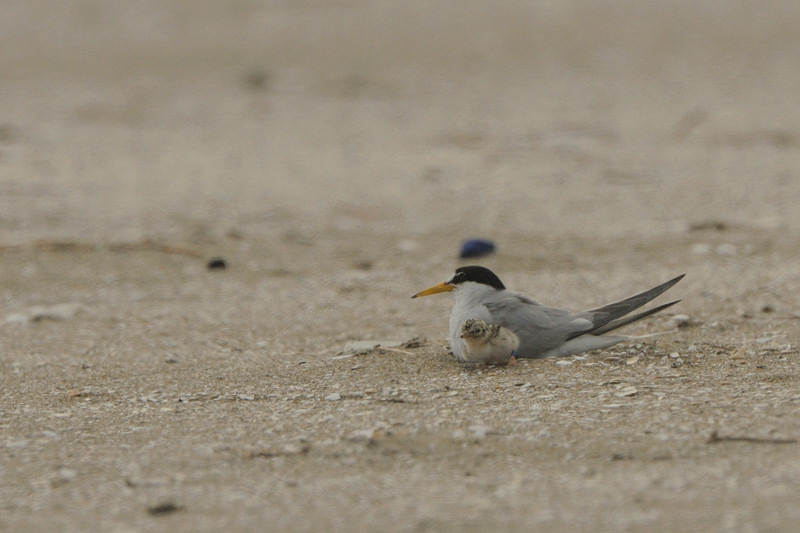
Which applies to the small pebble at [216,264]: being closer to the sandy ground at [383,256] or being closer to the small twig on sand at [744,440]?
the sandy ground at [383,256]

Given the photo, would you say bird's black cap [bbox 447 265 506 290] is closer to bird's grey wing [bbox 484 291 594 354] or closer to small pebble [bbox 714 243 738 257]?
A: bird's grey wing [bbox 484 291 594 354]

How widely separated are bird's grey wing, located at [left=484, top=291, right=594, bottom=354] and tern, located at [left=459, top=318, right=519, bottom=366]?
1.7 inches

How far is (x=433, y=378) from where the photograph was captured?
4.33 m

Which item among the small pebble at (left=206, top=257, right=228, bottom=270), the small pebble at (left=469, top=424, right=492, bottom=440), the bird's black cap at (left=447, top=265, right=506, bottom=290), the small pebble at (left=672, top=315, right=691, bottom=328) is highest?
the bird's black cap at (left=447, top=265, right=506, bottom=290)

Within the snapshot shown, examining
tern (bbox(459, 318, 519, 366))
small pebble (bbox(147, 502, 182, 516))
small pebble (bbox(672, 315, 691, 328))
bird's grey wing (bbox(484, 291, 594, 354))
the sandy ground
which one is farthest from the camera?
small pebble (bbox(672, 315, 691, 328))

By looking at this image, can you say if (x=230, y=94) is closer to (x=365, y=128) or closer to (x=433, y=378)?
(x=365, y=128)

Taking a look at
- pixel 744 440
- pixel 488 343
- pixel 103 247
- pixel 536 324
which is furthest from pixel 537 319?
pixel 103 247

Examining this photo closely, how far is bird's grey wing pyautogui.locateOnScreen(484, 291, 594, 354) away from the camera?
14.7 ft

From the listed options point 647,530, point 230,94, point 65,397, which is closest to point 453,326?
point 65,397

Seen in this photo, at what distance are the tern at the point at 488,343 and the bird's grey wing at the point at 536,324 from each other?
42 mm

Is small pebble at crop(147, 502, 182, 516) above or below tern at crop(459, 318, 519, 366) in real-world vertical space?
below

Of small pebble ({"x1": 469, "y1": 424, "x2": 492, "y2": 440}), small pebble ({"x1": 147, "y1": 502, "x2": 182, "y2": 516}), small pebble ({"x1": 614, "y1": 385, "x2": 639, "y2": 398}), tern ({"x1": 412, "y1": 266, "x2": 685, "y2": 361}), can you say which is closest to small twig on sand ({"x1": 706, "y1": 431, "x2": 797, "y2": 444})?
small pebble ({"x1": 614, "y1": 385, "x2": 639, "y2": 398})

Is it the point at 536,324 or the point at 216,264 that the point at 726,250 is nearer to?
the point at 536,324

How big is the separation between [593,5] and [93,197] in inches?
270
